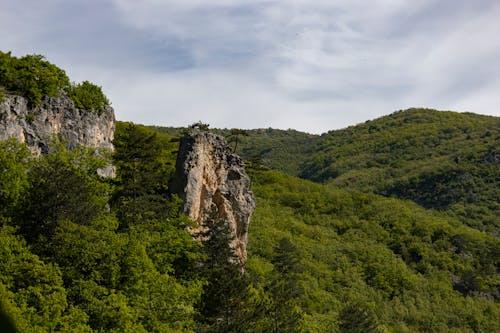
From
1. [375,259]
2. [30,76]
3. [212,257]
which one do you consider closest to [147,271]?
[212,257]

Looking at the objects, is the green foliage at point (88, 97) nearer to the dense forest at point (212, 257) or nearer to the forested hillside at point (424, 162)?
the dense forest at point (212, 257)

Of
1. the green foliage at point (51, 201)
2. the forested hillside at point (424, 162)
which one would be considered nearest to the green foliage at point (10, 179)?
the green foliage at point (51, 201)

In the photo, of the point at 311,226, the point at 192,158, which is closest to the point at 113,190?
the point at 192,158

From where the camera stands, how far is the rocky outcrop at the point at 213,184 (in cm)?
2986

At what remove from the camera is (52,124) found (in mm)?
26594

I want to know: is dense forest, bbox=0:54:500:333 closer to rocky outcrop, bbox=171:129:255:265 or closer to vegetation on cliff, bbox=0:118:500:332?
vegetation on cliff, bbox=0:118:500:332

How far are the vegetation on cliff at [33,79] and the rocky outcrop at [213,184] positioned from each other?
23.1 feet

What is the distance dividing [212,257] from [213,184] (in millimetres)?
7174

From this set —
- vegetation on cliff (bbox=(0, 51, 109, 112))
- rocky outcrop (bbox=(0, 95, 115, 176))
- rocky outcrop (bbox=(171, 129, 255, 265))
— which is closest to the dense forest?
rocky outcrop (bbox=(0, 95, 115, 176))

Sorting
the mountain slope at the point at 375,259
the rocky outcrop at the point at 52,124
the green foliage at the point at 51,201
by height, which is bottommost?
the mountain slope at the point at 375,259

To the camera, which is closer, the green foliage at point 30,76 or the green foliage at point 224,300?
the green foliage at point 224,300

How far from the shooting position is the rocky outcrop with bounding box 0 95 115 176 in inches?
930

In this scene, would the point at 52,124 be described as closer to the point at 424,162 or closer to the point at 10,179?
the point at 10,179

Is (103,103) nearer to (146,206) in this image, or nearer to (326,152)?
(146,206)
